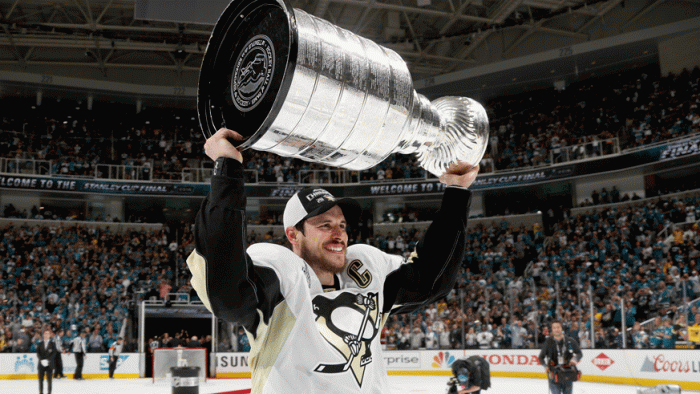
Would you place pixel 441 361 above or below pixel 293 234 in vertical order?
below

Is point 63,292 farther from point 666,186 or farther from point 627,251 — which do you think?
point 666,186

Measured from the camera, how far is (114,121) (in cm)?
2766

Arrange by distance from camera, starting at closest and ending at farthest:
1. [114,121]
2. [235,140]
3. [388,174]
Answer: [235,140] → [388,174] → [114,121]

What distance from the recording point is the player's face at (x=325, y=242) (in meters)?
2.01

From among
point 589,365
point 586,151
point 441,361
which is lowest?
point 441,361

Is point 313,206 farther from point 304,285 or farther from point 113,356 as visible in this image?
point 113,356

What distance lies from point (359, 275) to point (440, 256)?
427 millimetres

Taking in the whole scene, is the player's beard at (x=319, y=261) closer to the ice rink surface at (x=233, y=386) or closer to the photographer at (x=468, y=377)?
the photographer at (x=468, y=377)

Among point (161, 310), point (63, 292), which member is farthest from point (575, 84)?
point (63, 292)

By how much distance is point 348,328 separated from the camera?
1.88 metres

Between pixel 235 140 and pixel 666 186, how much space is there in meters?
22.4

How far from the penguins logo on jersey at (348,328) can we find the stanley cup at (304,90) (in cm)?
43

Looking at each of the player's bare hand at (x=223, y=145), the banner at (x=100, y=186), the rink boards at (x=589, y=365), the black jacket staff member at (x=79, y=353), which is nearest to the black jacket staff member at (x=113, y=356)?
the black jacket staff member at (x=79, y=353)

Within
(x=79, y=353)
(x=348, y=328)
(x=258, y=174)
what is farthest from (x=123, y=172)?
(x=348, y=328)
